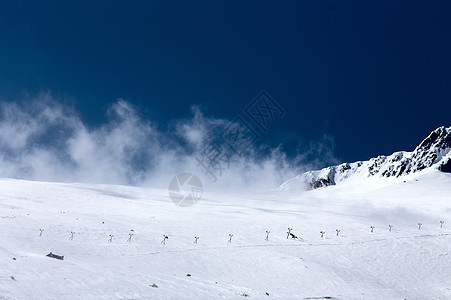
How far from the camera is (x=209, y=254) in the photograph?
25984 millimetres

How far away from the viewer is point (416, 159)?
137 m

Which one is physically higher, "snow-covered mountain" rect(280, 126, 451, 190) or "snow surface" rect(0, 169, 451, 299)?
"snow-covered mountain" rect(280, 126, 451, 190)

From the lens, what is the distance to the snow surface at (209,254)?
580 inches

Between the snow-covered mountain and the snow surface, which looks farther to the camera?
the snow-covered mountain

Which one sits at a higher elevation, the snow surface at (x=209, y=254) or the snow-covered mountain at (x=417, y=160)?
the snow-covered mountain at (x=417, y=160)

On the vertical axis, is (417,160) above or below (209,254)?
above

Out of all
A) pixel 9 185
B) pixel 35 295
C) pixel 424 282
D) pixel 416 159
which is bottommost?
pixel 35 295

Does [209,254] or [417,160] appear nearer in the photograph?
[209,254]

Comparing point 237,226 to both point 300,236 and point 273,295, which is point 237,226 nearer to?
point 300,236

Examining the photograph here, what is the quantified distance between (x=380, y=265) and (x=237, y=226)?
540 inches

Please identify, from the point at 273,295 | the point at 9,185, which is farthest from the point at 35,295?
the point at 9,185

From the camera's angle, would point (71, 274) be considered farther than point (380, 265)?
No

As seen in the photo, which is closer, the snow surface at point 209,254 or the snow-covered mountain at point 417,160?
the snow surface at point 209,254

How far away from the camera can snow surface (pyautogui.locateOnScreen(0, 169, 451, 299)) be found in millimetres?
14734
